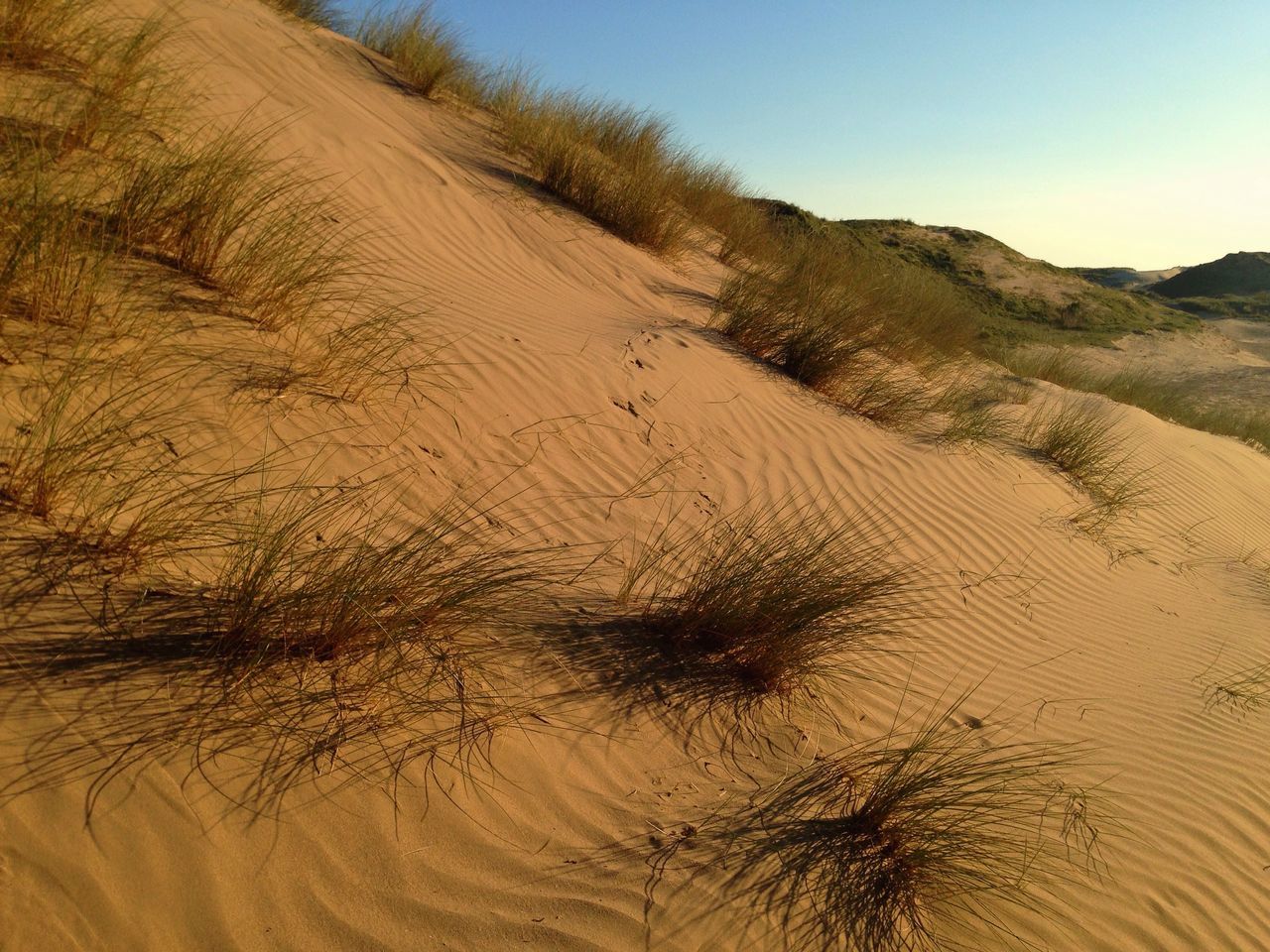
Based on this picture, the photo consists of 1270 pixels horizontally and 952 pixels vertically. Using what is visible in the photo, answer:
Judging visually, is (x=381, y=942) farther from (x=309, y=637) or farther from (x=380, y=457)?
(x=380, y=457)

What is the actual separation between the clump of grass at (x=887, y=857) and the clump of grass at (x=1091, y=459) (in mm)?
5871

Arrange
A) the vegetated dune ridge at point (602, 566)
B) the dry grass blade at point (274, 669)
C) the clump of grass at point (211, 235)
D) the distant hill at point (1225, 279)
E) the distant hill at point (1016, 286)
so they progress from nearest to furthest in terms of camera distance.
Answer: the vegetated dune ridge at point (602, 566), the dry grass blade at point (274, 669), the clump of grass at point (211, 235), the distant hill at point (1016, 286), the distant hill at point (1225, 279)

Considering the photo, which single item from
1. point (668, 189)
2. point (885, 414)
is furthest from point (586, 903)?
point (668, 189)

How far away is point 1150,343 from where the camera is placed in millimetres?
21375

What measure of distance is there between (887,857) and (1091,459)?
705cm

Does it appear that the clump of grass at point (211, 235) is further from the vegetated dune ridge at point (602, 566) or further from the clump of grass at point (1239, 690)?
the clump of grass at point (1239, 690)

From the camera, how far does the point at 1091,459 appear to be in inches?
333

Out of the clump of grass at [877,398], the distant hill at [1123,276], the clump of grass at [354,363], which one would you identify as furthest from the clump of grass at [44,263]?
the distant hill at [1123,276]

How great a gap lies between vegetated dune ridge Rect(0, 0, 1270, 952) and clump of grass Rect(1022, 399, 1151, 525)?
1.11ft

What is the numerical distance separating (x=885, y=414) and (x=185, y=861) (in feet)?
22.7

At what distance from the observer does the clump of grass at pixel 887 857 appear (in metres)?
2.47

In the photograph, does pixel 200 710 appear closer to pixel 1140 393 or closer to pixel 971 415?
pixel 971 415

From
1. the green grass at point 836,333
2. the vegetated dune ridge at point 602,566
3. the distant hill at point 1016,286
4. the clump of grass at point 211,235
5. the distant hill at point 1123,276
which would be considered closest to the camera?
the vegetated dune ridge at point 602,566

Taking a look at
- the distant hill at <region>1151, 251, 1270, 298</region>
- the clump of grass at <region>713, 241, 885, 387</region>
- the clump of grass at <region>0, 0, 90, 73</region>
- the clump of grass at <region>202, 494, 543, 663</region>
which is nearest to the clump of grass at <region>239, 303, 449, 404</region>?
the clump of grass at <region>202, 494, 543, 663</region>
